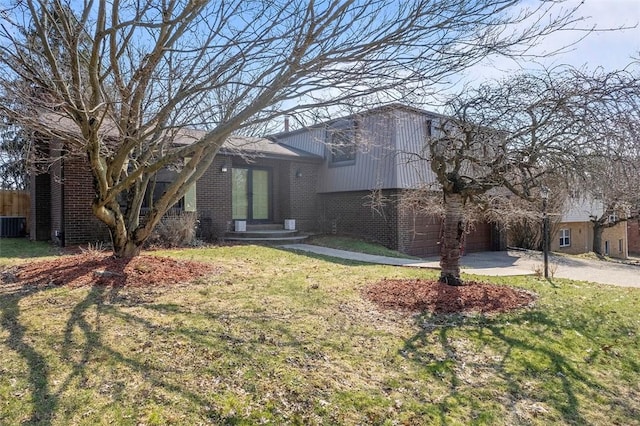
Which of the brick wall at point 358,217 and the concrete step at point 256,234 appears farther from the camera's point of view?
the brick wall at point 358,217

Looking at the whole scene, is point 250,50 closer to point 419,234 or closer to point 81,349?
point 81,349

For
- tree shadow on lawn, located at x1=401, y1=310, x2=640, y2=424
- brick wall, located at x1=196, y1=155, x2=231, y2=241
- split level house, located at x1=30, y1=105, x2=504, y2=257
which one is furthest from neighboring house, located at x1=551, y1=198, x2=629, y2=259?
tree shadow on lawn, located at x1=401, y1=310, x2=640, y2=424

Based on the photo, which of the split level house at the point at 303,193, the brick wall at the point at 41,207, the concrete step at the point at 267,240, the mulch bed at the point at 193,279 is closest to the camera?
the mulch bed at the point at 193,279

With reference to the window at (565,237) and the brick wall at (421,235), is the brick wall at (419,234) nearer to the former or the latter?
the brick wall at (421,235)

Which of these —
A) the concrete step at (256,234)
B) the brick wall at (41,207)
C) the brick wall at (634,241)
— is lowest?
the brick wall at (634,241)

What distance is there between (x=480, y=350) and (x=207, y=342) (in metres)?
2.79

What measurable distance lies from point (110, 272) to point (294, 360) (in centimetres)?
383

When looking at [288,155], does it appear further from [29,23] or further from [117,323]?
[117,323]

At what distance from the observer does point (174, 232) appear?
1142cm

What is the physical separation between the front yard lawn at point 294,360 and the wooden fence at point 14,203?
1078cm

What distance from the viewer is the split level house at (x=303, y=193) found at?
447 inches

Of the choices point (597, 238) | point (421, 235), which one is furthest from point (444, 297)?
point (597, 238)

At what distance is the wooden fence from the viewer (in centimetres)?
1468

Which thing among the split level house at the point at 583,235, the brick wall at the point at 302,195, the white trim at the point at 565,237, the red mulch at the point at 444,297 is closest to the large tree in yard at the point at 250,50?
the red mulch at the point at 444,297
